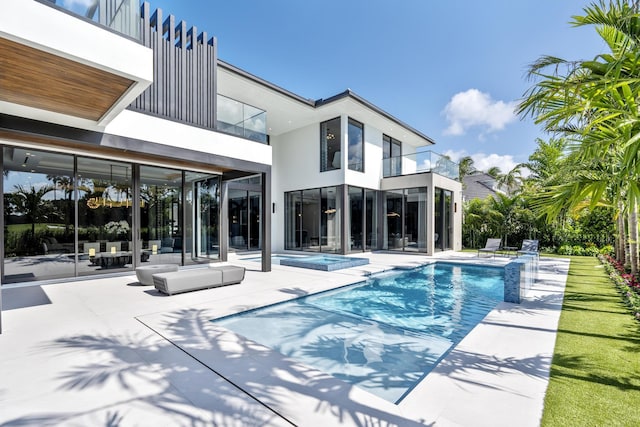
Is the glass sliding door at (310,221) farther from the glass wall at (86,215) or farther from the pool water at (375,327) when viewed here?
the pool water at (375,327)

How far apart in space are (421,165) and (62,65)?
15939mm

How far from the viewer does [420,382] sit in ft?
11.6

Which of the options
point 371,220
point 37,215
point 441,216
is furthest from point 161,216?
point 441,216

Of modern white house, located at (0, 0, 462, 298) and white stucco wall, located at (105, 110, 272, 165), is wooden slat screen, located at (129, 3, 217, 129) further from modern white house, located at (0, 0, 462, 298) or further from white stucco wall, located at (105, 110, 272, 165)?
white stucco wall, located at (105, 110, 272, 165)

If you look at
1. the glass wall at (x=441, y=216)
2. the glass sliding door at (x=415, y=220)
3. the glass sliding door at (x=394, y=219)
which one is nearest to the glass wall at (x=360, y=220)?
the glass sliding door at (x=394, y=219)

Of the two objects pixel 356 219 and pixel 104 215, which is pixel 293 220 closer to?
pixel 356 219

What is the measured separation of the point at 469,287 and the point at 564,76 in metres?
6.79

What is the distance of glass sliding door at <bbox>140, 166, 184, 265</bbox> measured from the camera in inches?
419

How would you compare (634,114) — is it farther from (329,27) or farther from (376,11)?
(329,27)

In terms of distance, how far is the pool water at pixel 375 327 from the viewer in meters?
4.26

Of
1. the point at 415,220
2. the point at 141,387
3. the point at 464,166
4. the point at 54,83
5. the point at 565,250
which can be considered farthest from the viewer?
the point at 464,166

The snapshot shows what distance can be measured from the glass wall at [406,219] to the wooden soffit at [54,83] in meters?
14.9

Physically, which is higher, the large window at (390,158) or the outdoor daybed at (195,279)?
the large window at (390,158)

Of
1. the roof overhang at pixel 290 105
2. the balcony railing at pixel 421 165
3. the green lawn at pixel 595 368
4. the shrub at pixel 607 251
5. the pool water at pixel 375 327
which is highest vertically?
the roof overhang at pixel 290 105
